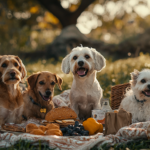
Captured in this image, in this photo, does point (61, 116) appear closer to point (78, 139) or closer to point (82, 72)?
point (78, 139)

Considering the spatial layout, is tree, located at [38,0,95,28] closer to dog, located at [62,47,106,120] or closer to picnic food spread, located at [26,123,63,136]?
dog, located at [62,47,106,120]

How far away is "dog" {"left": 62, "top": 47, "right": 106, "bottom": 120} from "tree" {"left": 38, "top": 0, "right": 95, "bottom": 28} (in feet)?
41.9

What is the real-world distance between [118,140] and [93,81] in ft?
5.69

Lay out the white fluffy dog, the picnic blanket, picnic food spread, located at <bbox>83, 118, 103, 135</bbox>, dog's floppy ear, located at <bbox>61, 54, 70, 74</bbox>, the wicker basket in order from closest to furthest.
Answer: the picnic blanket < picnic food spread, located at <bbox>83, 118, 103, 135</bbox> < the white fluffy dog < dog's floppy ear, located at <bbox>61, 54, 70, 74</bbox> < the wicker basket

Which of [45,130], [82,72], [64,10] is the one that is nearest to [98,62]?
[82,72]

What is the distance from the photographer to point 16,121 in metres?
3.92

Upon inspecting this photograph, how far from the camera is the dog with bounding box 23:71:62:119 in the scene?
14.2ft

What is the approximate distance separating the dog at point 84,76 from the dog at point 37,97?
474mm

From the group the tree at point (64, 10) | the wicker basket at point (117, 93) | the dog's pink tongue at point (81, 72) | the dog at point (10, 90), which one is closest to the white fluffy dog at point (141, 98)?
the wicker basket at point (117, 93)

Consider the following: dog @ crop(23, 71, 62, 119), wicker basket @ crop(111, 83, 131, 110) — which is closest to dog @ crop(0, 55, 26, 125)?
dog @ crop(23, 71, 62, 119)

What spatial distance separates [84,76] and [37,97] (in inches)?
41.6

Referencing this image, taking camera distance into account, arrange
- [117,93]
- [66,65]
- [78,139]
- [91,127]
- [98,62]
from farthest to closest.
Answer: [117,93], [66,65], [98,62], [91,127], [78,139]

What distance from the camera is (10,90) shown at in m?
3.81

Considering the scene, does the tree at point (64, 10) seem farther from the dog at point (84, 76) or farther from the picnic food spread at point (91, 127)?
the picnic food spread at point (91, 127)
